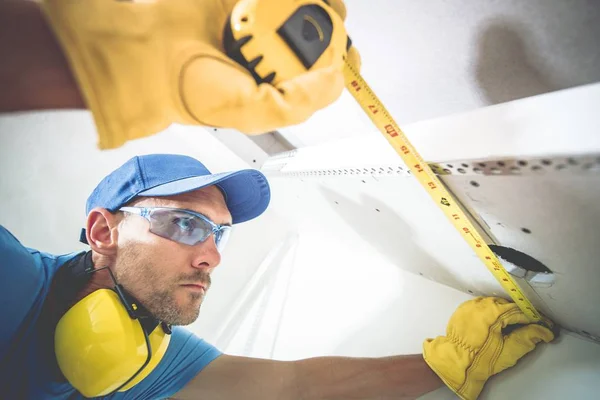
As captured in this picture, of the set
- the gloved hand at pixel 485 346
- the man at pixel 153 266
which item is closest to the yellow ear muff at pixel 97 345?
the man at pixel 153 266

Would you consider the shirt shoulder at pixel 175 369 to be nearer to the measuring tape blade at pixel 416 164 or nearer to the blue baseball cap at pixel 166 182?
the blue baseball cap at pixel 166 182

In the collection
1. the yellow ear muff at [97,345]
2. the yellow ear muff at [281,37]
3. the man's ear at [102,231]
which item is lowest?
the yellow ear muff at [97,345]

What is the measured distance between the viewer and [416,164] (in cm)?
70

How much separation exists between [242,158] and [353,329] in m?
1.38

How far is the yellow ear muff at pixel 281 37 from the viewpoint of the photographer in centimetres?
46

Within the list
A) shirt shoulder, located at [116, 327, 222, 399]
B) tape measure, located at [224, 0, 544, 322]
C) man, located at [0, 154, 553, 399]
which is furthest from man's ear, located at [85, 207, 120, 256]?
tape measure, located at [224, 0, 544, 322]

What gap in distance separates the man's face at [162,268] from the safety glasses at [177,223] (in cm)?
2

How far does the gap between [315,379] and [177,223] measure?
3.10 feet

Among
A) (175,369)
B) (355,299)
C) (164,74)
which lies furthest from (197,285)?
(355,299)

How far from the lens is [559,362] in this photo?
0.87 meters

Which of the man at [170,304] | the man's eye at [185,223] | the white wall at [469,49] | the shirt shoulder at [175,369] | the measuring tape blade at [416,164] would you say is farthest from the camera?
the shirt shoulder at [175,369]

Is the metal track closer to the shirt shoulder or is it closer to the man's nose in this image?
the man's nose

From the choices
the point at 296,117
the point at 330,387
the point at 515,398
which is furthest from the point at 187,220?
the point at 515,398

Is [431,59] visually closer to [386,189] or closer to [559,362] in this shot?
[386,189]
